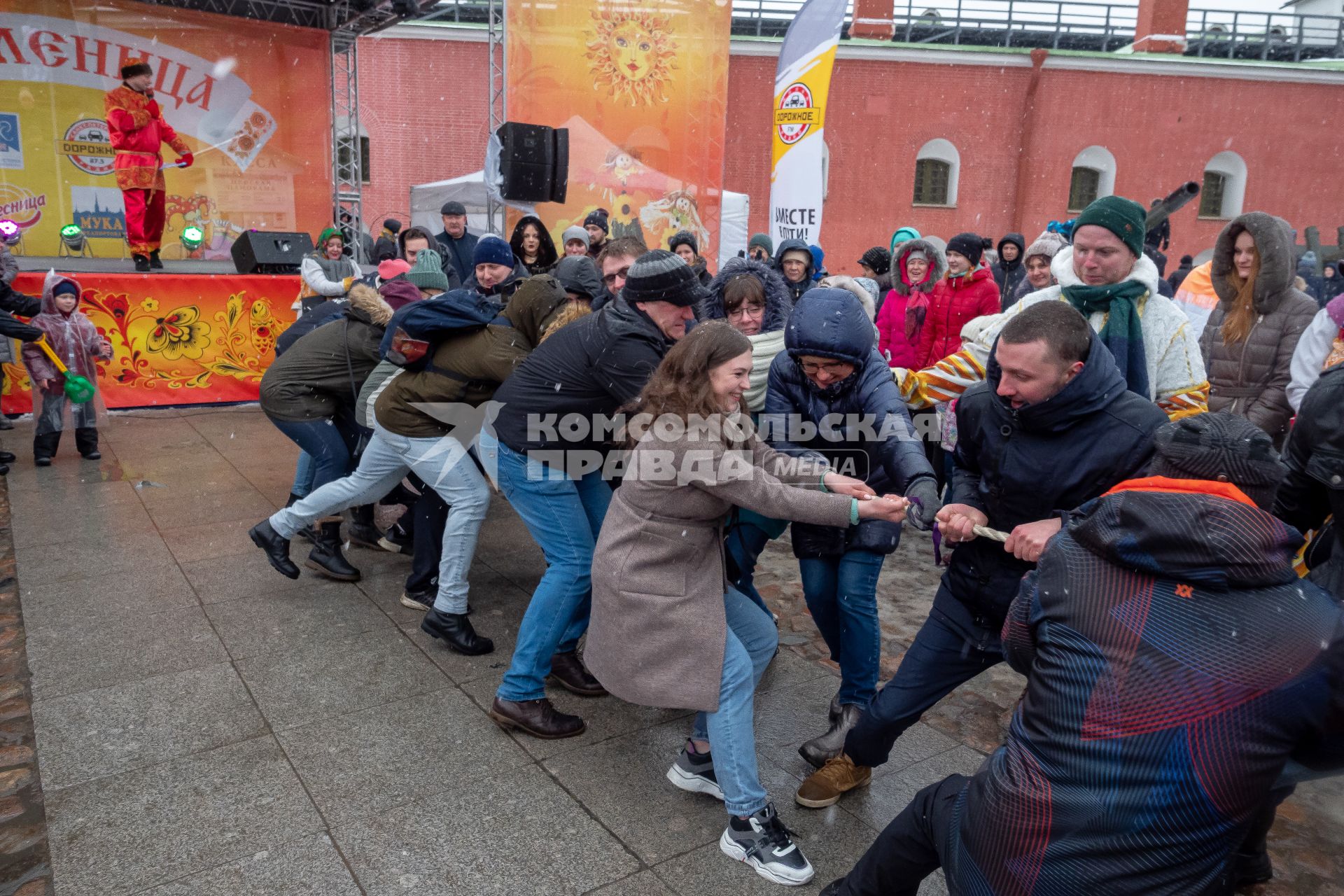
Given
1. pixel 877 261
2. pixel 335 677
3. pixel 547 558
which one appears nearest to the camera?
pixel 547 558

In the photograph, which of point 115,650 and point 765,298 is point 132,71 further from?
point 765,298

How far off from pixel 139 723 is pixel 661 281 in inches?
102

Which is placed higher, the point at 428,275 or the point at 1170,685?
the point at 428,275

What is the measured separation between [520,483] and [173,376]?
706cm

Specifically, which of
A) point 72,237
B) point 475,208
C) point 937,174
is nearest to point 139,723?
point 72,237

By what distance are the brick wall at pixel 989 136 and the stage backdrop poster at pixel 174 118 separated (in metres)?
8.11

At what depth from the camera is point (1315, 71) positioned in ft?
84.3

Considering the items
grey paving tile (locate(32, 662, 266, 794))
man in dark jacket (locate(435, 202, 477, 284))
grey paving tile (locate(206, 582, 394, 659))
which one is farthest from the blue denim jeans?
man in dark jacket (locate(435, 202, 477, 284))

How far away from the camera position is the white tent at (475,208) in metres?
18.5

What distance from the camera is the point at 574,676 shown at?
3.88 m

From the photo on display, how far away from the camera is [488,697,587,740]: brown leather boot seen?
3428mm

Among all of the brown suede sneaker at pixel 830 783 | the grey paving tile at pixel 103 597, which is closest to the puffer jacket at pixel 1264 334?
the brown suede sneaker at pixel 830 783

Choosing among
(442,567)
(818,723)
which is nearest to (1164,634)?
(818,723)

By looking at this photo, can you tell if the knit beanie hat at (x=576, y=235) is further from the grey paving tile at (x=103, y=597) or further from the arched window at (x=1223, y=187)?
the arched window at (x=1223, y=187)
